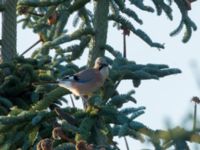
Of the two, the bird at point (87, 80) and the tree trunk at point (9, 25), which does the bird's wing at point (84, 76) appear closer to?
the bird at point (87, 80)

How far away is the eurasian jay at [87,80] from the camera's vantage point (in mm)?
6439

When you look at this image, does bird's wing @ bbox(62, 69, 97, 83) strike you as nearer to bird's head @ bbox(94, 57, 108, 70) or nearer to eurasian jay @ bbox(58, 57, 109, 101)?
eurasian jay @ bbox(58, 57, 109, 101)

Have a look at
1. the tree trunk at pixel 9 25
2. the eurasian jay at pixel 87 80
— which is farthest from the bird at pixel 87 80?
the tree trunk at pixel 9 25

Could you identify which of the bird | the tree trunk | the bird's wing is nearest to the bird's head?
the bird

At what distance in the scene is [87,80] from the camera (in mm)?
7406

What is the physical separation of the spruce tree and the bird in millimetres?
80

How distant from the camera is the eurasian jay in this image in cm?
644

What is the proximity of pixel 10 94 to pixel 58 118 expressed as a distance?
7.24ft

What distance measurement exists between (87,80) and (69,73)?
1.87 feet

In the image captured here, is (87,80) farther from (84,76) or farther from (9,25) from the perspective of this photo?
(9,25)

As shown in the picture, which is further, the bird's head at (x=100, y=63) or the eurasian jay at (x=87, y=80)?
the bird's head at (x=100, y=63)

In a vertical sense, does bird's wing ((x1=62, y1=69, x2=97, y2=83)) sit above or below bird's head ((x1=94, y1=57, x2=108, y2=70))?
below

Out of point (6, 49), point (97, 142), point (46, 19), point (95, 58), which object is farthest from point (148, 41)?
point (97, 142)

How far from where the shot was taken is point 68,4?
7.48 metres
